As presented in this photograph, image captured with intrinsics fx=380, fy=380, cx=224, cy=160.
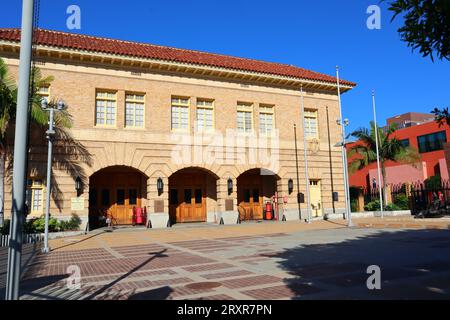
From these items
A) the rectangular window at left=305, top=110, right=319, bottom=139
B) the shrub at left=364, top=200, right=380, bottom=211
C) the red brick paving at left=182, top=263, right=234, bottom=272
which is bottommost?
the red brick paving at left=182, top=263, right=234, bottom=272

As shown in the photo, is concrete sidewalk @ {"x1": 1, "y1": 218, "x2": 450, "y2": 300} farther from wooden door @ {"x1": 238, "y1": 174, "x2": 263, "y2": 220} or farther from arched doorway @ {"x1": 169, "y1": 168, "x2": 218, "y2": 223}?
wooden door @ {"x1": 238, "y1": 174, "x2": 263, "y2": 220}

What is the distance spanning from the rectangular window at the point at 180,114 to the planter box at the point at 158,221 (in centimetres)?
562

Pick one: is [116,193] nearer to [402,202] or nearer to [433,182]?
[402,202]

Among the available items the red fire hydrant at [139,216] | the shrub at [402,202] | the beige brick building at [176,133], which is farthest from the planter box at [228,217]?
the shrub at [402,202]

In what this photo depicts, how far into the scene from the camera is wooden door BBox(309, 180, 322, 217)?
28516mm

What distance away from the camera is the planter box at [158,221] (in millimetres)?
23094

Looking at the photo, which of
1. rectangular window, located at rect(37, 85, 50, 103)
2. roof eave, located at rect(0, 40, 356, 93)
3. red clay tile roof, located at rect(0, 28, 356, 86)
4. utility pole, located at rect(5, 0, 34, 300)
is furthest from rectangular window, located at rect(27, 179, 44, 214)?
utility pole, located at rect(5, 0, 34, 300)

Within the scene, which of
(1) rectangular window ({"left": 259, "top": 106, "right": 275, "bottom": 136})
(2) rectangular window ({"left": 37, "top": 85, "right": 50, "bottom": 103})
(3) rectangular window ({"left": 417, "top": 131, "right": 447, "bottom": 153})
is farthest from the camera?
(3) rectangular window ({"left": 417, "top": 131, "right": 447, "bottom": 153})

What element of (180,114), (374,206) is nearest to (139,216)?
(180,114)

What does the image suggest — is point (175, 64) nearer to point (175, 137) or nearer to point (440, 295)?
point (175, 137)

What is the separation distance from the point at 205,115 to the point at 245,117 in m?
3.10

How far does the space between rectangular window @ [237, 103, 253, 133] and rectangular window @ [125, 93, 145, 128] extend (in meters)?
6.81

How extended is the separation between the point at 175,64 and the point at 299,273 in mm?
18540

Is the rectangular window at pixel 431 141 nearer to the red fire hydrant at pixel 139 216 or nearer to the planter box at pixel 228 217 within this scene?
the planter box at pixel 228 217
